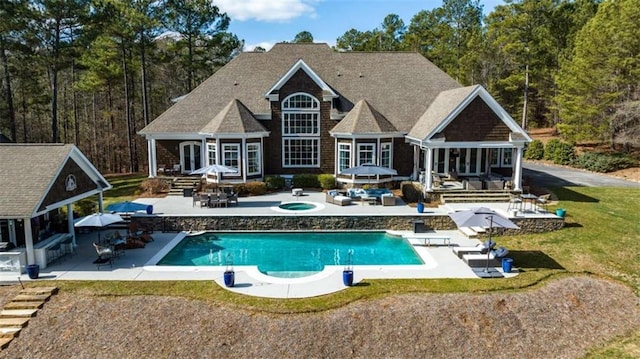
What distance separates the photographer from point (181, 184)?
27859mm

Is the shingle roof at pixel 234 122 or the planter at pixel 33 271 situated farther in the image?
the shingle roof at pixel 234 122

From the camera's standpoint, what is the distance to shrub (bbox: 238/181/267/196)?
26891 millimetres

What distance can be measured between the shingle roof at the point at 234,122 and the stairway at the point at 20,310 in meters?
14.9

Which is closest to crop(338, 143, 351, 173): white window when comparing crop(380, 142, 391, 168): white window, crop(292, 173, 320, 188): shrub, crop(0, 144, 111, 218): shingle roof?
crop(292, 173, 320, 188): shrub

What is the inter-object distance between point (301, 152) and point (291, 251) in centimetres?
1283

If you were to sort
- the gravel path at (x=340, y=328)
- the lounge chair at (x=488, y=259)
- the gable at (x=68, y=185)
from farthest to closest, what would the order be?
the gable at (x=68, y=185)
the lounge chair at (x=488, y=259)
the gravel path at (x=340, y=328)

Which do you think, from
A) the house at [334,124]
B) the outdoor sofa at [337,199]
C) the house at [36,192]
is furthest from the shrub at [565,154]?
the house at [36,192]

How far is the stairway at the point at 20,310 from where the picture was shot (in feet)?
40.2

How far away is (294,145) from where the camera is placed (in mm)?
30281

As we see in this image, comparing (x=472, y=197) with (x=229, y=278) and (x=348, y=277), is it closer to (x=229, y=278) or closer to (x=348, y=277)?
(x=348, y=277)

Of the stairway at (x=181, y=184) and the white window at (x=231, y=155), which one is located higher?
the white window at (x=231, y=155)

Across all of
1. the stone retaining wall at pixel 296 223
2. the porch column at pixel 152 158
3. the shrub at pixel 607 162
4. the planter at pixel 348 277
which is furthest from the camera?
the shrub at pixel 607 162

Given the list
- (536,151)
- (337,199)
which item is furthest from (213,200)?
(536,151)

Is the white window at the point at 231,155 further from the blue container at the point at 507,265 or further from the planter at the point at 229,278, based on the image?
the blue container at the point at 507,265
